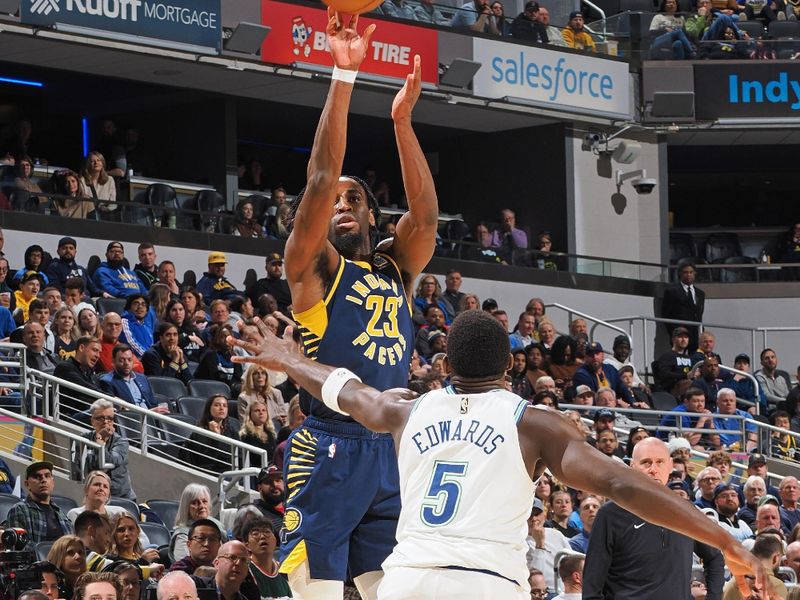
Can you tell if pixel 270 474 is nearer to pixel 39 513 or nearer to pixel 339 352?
pixel 39 513

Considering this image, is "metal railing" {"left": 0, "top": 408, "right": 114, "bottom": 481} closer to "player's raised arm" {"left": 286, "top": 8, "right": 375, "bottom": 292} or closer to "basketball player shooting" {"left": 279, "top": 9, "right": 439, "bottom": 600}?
"basketball player shooting" {"left": 279, "top": 9, "right": 439, "bottom": 600}

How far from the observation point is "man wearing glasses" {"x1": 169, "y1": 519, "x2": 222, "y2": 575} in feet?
30.0

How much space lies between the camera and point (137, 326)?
47.0 ft

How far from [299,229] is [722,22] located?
19.5 metres

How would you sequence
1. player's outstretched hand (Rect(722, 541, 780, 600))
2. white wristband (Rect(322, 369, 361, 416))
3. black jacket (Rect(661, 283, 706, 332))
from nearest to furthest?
player's outstretched hand (Rect(722, 541, 780, 600)) < white wristband (Rect(322, 369, 361, 416)) < black jacket (Rect(661, 283, 706, 332))

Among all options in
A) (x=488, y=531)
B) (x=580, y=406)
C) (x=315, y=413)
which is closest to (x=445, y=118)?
(x=580, y=406)

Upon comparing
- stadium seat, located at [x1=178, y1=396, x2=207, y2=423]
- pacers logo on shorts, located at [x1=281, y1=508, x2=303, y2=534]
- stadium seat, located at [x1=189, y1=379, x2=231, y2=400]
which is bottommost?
stadium seat, located at [x1=178, y1=396, x2=207, y2=423]

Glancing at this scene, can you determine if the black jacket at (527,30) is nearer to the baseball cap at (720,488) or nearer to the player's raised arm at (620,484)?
the baseball cap at (720,488)

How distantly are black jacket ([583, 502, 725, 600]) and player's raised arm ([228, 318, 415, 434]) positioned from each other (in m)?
2.35

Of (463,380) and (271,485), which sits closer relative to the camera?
(463,380)

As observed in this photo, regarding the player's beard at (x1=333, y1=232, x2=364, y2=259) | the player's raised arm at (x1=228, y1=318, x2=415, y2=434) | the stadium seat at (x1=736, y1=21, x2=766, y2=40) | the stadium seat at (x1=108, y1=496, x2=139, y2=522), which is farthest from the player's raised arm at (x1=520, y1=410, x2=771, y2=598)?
the stadium seat at (x1=736, y1=21, x2=766, y2=40)

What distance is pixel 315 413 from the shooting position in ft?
18.8

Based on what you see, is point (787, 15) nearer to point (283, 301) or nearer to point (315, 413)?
point (283, 301)

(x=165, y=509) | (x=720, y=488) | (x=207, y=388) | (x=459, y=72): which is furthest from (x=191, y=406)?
(x=459, y=72)
